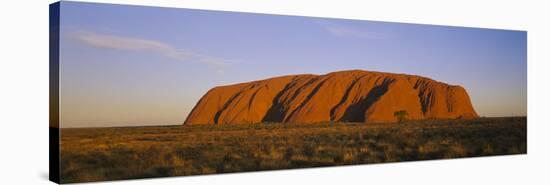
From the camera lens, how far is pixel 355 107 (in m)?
14.5

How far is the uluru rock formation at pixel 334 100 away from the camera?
43.6 ft

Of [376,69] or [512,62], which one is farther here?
[512,62]

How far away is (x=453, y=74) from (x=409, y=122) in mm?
1354

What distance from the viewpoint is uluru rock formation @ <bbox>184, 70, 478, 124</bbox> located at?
43.6 ft

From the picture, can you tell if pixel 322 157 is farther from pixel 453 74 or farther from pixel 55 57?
pixel 55 57

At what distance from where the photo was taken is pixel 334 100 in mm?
14289

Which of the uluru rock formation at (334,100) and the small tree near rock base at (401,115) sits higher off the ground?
the uluru rock formation at (334,100)

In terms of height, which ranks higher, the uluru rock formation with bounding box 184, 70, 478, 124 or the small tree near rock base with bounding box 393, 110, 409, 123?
the uluru rock formation with bounding box 184, 70, 478, 124

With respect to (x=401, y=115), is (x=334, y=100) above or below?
above

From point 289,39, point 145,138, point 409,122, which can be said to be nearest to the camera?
point 145,138

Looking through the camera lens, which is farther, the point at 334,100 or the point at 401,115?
the point at 401,115

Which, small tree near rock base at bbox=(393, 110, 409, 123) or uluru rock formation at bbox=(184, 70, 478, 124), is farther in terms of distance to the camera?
small tree near rock base at bbox=(393, 110, 409, 123)

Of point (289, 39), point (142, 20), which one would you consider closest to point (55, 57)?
point (142, 20)

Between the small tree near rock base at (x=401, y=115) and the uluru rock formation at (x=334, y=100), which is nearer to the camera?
the uluru rock formation at (x=334, y=100)
